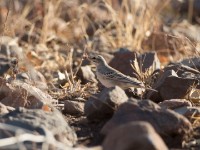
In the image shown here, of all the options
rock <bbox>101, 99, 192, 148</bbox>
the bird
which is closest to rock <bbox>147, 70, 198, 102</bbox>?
the bird

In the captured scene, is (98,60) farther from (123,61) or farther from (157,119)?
(157,119)

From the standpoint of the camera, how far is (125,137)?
4070 mm

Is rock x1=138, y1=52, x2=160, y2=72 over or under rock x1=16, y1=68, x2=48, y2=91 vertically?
over

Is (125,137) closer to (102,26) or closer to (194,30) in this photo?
(102,26)

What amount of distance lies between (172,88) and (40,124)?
6.30ft

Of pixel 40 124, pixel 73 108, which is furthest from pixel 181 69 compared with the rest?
pixel 40 124

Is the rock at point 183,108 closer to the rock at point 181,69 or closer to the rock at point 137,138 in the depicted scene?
the rock at point 137,138

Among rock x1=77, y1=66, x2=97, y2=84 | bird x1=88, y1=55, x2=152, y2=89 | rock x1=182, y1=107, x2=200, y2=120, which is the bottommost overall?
rock x1=77, y1=66, x2=97, y2=84

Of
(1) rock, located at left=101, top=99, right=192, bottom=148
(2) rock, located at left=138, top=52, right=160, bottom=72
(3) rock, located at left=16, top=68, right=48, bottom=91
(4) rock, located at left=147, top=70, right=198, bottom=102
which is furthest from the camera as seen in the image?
(2) rock, located at left=138, top=52, right=160, bottom=72

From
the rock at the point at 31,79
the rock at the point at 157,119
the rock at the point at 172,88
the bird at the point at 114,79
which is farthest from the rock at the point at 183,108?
the rock at the point at 31,79

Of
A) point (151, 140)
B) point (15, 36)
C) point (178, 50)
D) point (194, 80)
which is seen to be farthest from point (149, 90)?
point (15, 36)

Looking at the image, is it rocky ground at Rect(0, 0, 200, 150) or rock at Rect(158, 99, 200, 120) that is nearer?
rocky ground at Rect(0, 0, 200, 150)

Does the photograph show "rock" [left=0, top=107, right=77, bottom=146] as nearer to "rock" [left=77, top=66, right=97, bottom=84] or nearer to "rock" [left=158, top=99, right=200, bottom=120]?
"rock" [left=158, top=99, right=200, bottom=120]

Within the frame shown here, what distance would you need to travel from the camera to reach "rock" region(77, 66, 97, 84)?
7.82 meters
